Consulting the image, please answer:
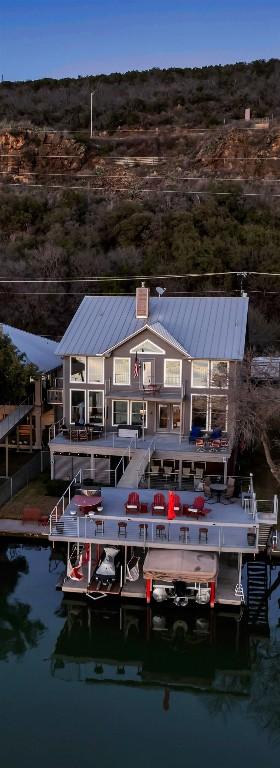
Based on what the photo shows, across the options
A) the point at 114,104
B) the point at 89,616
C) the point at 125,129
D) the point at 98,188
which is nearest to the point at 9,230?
the point at 98,188

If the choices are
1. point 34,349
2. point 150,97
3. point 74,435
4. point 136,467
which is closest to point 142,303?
point 74,435

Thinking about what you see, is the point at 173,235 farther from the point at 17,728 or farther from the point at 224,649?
the point at 17,728

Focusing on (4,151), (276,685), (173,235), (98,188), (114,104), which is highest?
(114,104)

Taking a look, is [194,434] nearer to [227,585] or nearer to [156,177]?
[227,585]

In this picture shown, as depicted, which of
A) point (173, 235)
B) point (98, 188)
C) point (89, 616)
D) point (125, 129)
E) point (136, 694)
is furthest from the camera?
point (125, 129)

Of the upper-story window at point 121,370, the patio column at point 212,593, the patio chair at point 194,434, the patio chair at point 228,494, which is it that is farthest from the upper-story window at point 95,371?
the patio column at point 212,593

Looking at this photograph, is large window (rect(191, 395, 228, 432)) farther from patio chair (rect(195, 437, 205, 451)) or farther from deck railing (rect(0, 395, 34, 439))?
deck railing (rect(0, 395, 34, 439))

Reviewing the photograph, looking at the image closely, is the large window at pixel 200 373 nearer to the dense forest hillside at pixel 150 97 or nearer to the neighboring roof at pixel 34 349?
the neighboring roof at pixel 34 349
